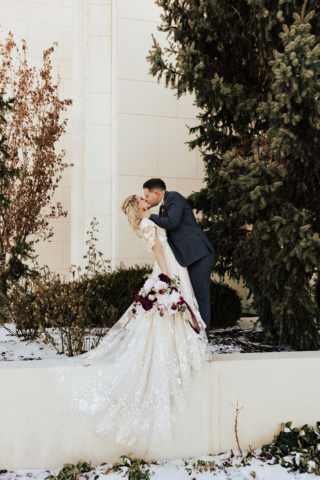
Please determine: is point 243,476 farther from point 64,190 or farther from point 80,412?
point 64,190

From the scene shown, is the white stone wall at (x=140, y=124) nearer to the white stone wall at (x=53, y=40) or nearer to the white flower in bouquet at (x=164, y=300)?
the white stone wall at (x=53, y=40)

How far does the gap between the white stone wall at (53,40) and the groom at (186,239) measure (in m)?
5.90

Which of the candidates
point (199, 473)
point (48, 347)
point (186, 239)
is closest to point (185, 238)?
point (186, 239)

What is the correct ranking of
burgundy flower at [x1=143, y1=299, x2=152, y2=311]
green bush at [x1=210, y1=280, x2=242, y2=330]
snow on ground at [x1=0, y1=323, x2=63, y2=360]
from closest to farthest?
burgundy flower at [x1=143, y1=299, x2=152, y2=311], snow on ground at [x1=0, y1=323, x2=63, y2=360], green bush at [x1=210, y1=280, x2=242, y2=330]

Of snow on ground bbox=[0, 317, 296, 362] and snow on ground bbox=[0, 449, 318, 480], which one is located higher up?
snow on ground bbox=[0, 317, 296, 362]

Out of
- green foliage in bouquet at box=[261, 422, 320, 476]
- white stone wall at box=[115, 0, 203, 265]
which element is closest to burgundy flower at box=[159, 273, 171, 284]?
green foliage in bouquet at box=[261, 422, 320, 476]

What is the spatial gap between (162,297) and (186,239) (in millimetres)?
555

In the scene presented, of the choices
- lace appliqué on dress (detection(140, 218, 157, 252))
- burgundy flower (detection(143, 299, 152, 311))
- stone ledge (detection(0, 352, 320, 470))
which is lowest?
stone ledge (detection(0, 352, 320, 470))

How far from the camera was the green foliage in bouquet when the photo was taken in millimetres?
2736

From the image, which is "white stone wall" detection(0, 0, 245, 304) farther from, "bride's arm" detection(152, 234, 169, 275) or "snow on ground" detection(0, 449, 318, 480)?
"snow on ground" detection(0, 449, 318, 480)

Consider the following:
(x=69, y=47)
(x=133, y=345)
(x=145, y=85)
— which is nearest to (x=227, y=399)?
(x=133, y=345)

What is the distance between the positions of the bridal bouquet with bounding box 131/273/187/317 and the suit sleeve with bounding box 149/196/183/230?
0.39m

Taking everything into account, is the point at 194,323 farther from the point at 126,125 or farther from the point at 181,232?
the point at 126,125

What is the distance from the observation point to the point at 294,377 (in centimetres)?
310
